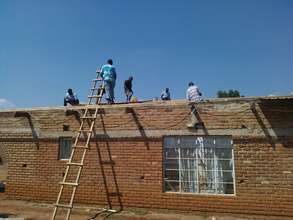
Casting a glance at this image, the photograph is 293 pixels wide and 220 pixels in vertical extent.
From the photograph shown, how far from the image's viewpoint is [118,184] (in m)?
9.48

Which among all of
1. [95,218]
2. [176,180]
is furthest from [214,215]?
[95,218]

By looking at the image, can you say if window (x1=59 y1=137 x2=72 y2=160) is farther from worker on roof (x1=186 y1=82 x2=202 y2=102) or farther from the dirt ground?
worker on roof (x1=186 y1=82 x2=202 y2=102)

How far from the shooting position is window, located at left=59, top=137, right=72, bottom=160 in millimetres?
10414

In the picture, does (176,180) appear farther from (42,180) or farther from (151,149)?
(42,180)

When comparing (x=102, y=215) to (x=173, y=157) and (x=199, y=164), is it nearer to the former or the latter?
(x=173, y=157)

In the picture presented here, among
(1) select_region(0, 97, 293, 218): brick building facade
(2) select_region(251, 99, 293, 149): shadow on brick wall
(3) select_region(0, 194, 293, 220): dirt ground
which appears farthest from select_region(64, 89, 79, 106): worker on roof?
(2) select_region(251, 99, 293, 149): shadow on brick wall

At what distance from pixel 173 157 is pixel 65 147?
4084mm

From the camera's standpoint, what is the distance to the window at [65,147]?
10.4m

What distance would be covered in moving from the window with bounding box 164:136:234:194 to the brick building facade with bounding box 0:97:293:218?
0.10ft

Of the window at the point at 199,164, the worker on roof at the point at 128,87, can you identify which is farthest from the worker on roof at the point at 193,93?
the worker on roof at the point at 128,87

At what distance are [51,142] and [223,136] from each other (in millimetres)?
6226


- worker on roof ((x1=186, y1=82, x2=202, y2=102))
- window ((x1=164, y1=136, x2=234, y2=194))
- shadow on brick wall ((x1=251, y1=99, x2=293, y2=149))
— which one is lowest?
window ((x1=164, y1=136, x2=234, y2=194))

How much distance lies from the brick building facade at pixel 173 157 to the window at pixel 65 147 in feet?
0.13

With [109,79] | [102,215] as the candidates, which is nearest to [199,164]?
[102,215]
